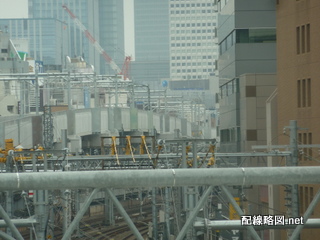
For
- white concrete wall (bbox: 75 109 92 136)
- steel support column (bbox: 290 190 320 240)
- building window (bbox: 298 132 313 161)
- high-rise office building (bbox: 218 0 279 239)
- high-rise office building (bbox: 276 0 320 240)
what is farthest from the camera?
white concrete wall (bbox: 75 109 92 136)

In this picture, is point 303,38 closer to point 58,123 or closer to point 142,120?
point 58,123

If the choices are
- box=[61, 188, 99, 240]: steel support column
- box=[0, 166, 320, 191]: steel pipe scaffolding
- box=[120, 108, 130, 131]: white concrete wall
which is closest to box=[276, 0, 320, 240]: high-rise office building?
box=[0, 166, 320, 191]: steel pipe scaffolding

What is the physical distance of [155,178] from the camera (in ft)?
28.0

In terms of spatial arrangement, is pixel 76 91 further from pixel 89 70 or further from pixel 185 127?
pixel 89 70

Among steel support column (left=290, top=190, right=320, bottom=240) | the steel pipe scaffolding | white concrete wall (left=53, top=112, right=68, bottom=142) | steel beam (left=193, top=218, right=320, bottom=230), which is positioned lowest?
steel beam (left=193, top=218, right=320, bottom=230)

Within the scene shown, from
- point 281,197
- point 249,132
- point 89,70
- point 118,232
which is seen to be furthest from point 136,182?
point 89,70

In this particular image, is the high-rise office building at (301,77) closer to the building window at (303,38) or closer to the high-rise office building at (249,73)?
the building window at (303,38)

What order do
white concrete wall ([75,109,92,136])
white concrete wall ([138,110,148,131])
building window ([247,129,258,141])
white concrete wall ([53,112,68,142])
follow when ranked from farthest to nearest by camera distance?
1. white concrete wall ([138,110,148,131])
2. white concrete wall ([75,109,92,136])
3. white concrete wall ([53,112,68,142])
4. building window ([247,129,258,141])

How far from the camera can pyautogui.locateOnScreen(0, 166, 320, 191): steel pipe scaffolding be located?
8352 mm

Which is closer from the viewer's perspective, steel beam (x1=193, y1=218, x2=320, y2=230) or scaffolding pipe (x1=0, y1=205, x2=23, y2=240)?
scaffolding pipe (x1=0, y1=205, x2=23, y2=240)

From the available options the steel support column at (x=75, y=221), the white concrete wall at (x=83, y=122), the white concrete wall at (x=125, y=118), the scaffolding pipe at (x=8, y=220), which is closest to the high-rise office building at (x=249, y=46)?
the white concrete wall at (x=83, y=122)

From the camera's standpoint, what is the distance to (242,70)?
37.8 metres

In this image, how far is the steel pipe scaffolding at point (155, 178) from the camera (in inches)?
329

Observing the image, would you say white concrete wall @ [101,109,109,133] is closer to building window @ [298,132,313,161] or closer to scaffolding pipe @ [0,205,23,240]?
building window @ [298,132,313,161]
